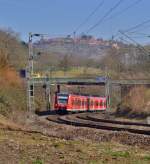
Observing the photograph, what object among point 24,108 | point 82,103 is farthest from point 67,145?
point 82,103

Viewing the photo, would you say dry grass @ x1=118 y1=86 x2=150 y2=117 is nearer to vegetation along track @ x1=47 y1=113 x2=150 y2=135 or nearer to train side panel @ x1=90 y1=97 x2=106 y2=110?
train side panel @ x1=90 y1=97 x2=106 y2=110

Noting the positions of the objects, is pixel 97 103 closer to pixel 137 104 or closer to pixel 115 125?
pixel 137 104

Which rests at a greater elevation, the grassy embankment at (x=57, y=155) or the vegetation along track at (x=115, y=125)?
the grassy embankment at (x=57, y=155)

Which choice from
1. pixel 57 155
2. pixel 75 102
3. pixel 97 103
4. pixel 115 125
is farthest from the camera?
pixel 97 103

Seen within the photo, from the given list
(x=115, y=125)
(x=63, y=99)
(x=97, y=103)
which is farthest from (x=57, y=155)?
(x=97, y=103)

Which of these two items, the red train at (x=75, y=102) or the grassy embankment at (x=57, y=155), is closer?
the grassy embankment at (x=57, y=155)

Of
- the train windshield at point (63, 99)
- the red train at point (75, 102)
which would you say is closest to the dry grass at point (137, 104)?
the red train at point (75, 102)

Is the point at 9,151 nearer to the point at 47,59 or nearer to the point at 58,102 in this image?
the point at 58,102

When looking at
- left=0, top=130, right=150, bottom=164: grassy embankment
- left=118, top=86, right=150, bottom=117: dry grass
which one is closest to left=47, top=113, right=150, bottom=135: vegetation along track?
left=0, top=130, right=150, bottom=164: grassy embankment

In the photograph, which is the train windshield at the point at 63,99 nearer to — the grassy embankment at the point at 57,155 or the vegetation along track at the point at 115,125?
the vegetation along track at the point at 115,125

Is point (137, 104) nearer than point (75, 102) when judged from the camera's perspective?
Yes

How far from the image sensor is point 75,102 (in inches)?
2911

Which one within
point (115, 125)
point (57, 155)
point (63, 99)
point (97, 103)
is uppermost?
point (63, 99)

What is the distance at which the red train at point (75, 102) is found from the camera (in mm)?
71750
